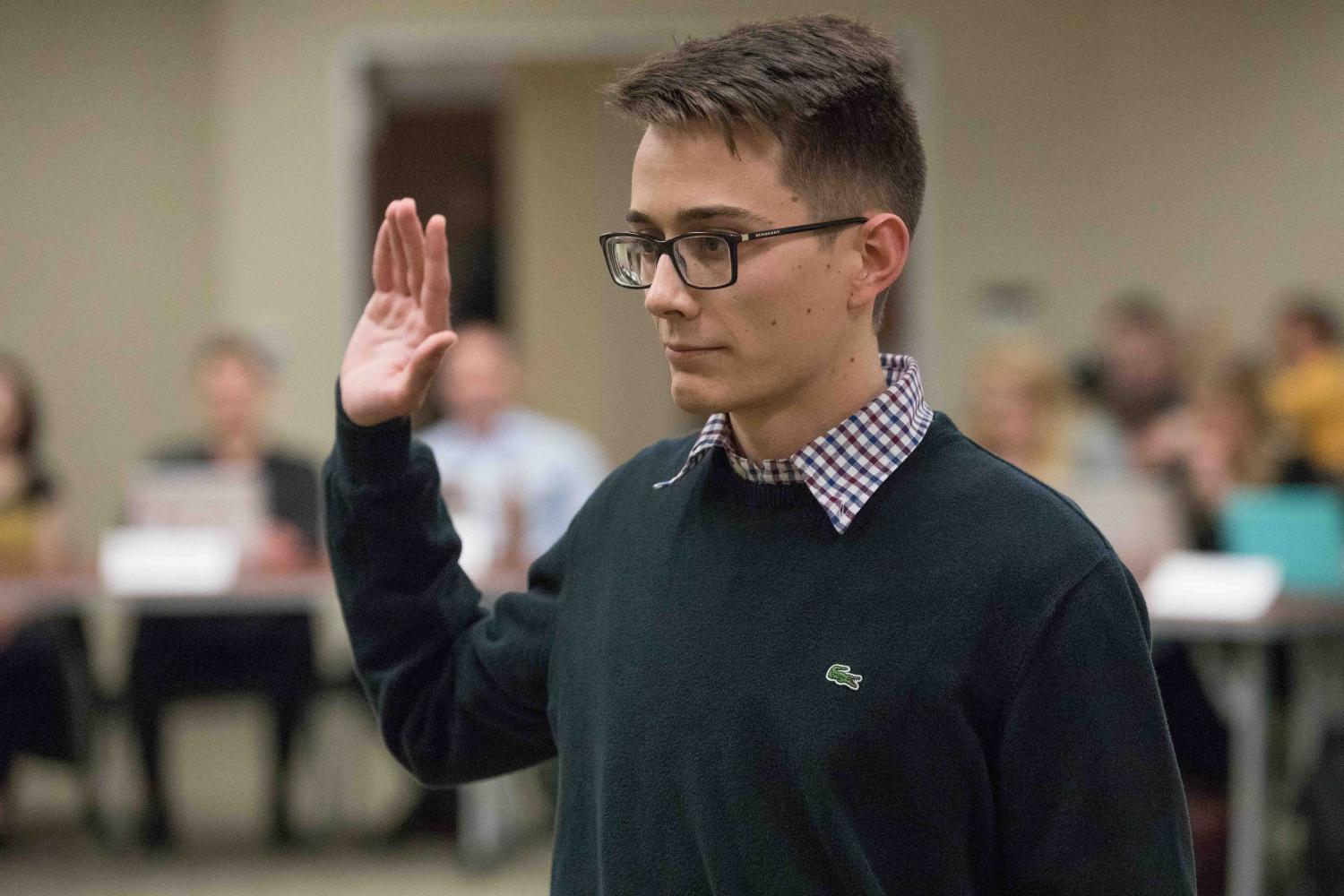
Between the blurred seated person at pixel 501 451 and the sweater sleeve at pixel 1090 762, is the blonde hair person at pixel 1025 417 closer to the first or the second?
the blurred seated person at pixel 501 451

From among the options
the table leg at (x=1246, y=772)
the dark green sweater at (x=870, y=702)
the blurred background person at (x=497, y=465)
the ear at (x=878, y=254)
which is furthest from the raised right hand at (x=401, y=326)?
the blurred background person at (x=497, y=465)

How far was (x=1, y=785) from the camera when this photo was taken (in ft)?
15.0

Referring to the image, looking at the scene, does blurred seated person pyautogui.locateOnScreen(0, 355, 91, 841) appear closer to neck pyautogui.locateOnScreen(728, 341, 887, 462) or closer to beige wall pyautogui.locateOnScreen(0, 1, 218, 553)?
beige wall pyautogui.locateOnScreen(0, 1, 218, 553)

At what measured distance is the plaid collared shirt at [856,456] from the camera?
1.18m

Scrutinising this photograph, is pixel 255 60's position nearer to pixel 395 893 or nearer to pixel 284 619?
pixel 284 619

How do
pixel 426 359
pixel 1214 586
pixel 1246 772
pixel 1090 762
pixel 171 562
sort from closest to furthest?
pixel 1090 762, pixel 426 359, pixel 1246 772, pixel 1214 586, pixel 171 562

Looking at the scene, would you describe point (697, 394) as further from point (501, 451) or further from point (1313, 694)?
point (501, 451)

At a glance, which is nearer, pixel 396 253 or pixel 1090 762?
pixel 1090 762

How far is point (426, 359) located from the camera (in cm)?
136

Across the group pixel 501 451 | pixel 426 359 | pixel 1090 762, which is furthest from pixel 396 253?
pixel 501 451

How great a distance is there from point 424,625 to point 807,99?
1.85 ft

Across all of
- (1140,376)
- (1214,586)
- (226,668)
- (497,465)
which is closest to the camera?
(1214,586)

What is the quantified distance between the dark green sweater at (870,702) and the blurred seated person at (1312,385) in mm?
3975

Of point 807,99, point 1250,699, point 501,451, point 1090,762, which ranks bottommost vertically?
point 1250,699
